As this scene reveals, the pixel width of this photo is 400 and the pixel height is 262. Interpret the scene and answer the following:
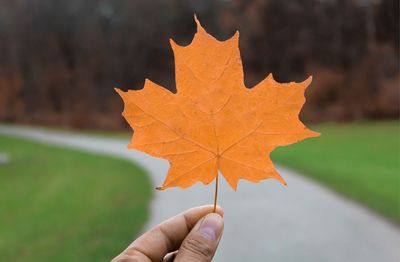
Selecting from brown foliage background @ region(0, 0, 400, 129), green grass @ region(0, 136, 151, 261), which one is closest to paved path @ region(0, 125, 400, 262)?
green grass @ region(0, 136, 151, 261)

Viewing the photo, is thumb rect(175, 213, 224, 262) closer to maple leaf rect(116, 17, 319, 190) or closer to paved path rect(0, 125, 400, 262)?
maple leaf rect(116, 17, 319, 190)

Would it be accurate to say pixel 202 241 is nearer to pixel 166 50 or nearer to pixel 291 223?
pixel 291 223

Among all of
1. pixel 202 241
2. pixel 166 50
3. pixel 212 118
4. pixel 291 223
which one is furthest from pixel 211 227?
pixel 166 50

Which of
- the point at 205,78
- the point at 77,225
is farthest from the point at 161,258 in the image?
the point at 77,225

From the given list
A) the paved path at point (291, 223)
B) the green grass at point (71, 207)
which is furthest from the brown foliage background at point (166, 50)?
the paved path at point (291, 223)

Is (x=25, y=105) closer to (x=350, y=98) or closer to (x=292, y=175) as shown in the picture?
(x=350, y=98)

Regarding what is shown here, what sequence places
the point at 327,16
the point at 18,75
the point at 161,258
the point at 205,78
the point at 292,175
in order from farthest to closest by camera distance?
1. the point at 18,75
2. the point at 327,16
3. the point at 292,175
4. the point at 161,258
5. the point at 205,78
